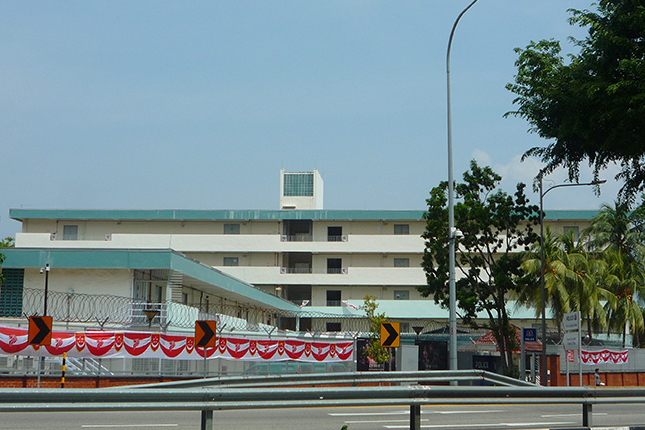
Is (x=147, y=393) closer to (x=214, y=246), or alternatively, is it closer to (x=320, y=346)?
(x=320, y=346)

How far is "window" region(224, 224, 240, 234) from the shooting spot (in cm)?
6875

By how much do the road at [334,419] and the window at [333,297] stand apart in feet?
165

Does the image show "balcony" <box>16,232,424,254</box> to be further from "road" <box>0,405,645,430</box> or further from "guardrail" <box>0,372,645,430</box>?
"guardrail" <box>0,372,645,430</box>

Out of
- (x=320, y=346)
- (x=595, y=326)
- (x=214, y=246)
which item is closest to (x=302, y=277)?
(x=214, y=246)

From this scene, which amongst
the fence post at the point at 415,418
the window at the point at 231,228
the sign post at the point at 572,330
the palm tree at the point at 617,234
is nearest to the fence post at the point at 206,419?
the fence post at the point at 415,418

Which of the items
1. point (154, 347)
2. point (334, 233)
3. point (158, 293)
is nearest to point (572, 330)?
point (154, 347)

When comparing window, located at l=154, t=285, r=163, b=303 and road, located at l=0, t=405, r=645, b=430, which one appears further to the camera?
window, located at l=154, t=285, r=163, b=303

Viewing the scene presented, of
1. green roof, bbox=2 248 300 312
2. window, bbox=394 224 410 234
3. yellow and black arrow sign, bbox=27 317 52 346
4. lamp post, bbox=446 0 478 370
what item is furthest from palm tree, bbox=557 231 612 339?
yellow and black arrow sign, bbox=27 317 52 346

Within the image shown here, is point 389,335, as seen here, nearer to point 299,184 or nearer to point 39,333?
point 39,333

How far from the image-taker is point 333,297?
68500 mm

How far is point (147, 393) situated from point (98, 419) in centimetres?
722

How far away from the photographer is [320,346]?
98.7 ft

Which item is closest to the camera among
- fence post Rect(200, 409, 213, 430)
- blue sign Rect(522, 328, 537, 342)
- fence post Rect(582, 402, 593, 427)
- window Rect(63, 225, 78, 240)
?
fence post Rect(200, 409, 213, 430)

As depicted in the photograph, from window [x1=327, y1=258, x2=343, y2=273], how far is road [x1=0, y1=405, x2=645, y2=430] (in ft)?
165
